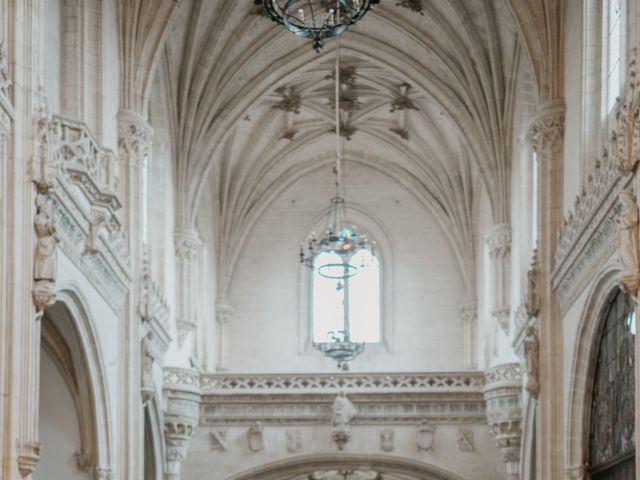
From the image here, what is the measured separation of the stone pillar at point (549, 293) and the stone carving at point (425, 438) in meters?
8.49

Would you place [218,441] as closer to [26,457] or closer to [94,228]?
[94,228]

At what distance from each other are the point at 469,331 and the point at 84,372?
18005 mm

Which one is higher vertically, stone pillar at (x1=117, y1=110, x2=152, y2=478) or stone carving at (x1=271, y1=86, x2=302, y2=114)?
stone carving at (x1=271, y1=86, x2=302, y2=114)

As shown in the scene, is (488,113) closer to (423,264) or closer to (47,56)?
(423,264)

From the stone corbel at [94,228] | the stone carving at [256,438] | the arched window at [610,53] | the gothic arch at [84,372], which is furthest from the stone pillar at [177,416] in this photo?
the arched window at [610,53]

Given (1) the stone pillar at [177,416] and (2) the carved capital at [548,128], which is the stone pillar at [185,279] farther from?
(2) the carved capital at [548,128]

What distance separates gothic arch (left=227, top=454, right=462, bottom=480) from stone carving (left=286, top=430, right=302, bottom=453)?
21 cm

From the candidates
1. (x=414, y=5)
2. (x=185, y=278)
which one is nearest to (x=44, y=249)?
(x=185, y=278)

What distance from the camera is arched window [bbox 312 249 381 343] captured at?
41.0 m

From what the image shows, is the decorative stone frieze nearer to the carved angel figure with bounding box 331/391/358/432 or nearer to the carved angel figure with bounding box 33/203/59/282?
the carved angel figure with bounding box 331/391/358/432

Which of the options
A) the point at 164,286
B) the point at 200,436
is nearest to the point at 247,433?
the point at 200,436

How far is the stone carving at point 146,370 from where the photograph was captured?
26.5 m

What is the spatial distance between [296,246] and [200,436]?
8829mm

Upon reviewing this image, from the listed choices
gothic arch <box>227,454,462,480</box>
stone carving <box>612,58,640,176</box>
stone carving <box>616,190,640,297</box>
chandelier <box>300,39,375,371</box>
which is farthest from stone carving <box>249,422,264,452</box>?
stone carving <box>616,190,640,297</box>
